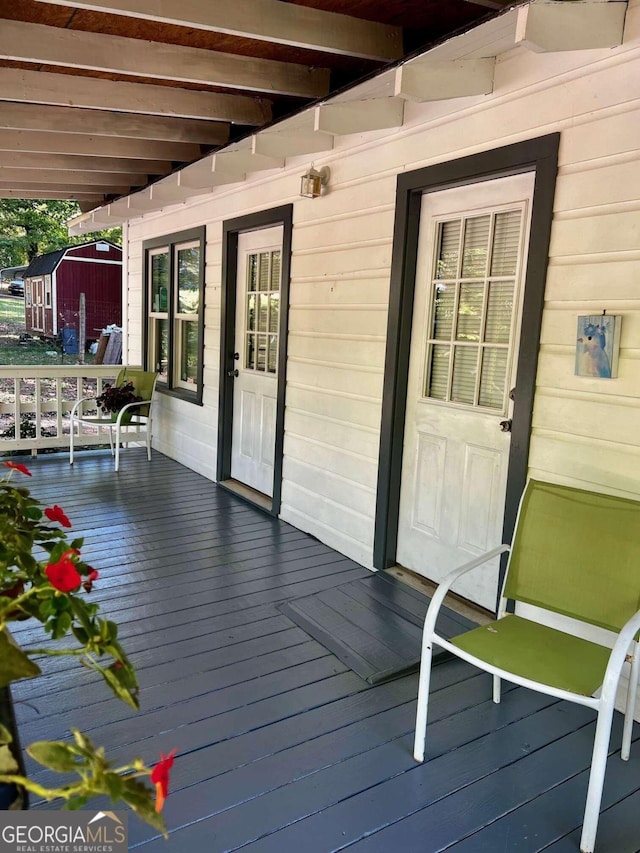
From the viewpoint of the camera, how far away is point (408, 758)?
1853mm

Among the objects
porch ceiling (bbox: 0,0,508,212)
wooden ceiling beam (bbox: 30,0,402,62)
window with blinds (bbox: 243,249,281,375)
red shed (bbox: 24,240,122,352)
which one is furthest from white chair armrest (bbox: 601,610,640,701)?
red shed (bbox: 24,240,122,352)

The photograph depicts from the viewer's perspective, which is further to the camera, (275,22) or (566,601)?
(275,22)

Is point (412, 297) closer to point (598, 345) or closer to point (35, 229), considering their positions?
point (598, 345)

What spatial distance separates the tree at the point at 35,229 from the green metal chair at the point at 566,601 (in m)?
18.6

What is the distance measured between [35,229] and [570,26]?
2187cm

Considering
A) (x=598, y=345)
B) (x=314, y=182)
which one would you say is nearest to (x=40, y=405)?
(x=314, y=182)

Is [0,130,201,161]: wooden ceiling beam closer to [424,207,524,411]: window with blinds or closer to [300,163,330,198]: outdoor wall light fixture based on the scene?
[300,163,330,198]: outdoor wall light fixture

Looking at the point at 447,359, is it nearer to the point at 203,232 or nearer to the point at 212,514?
the point at 212,514

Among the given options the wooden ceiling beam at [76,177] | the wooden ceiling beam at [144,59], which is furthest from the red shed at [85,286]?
the wooden ceiling beam at [144,59]

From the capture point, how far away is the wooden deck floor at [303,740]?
5.19 feet

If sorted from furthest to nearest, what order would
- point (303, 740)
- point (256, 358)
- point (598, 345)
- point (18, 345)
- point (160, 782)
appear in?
point (18, 345), point (256, 358), point (598, 345), point (303, 740), point (160, 782)

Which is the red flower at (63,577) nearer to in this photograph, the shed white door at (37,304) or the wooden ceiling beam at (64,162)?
the wooden ceiling beam at (64,162)

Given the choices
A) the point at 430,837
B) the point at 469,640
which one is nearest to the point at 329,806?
the point at 430,837

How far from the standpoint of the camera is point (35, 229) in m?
20.5
